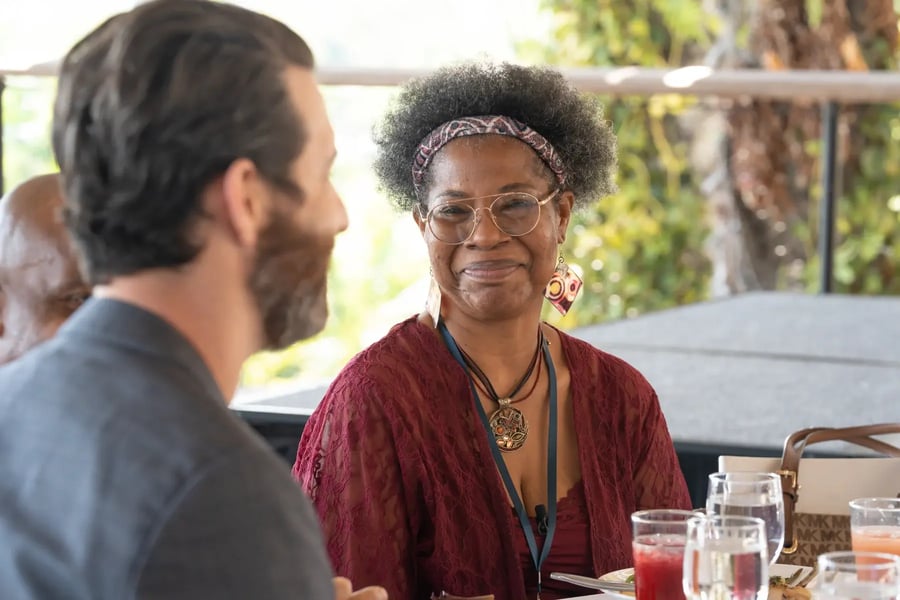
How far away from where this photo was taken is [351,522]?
2.05m

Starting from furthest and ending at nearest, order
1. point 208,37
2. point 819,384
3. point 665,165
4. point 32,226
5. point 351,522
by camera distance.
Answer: point 665,165 < point 819,384 < point 351,522 < point 32,226 < point 208,37

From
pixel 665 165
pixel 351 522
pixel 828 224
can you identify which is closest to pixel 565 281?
pixel 351 522

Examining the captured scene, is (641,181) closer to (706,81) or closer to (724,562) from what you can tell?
(706,81)

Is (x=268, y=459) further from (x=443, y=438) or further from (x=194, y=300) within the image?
(x=443, y=438)

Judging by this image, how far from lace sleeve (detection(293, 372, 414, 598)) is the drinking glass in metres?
0.84

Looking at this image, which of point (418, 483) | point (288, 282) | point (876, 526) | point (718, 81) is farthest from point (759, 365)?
point (288, 282)

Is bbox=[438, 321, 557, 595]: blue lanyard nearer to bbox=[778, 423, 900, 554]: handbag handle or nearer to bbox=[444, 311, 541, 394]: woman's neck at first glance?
bbox=[444, 311, 541, 394]: woman's neck

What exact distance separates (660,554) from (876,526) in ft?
1.21

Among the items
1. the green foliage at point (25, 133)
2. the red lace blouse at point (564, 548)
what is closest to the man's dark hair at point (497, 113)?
the red lace blouse at point (564, 548)

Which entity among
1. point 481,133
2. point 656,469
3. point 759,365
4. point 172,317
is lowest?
point 759,365

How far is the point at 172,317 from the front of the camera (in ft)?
3.69

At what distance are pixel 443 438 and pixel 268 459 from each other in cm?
113

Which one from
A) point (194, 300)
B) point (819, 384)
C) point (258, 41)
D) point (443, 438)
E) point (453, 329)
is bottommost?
point (819, 384)

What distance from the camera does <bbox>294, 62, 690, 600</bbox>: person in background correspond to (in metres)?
2.12
